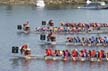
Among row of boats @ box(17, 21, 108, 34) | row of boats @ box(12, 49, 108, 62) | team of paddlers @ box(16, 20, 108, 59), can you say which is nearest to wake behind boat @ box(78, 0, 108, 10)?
team of paddlers @ box(16, 20, 108, 59)

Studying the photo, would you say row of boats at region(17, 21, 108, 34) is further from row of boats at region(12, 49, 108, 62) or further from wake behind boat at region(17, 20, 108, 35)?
row of boats at region(12, 49, 108, 62)

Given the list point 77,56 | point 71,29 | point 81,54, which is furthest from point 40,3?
point 81,54

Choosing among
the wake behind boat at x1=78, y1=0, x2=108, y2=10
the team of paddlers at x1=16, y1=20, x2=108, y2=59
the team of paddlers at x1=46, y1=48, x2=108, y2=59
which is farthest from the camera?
the wake behind boat at x1=78, y1=0, x2=108, y2=10

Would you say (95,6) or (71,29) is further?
(95,6)

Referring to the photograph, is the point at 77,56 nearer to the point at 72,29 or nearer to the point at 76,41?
the point at 76,41

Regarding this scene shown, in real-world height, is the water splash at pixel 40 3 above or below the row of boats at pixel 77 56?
below

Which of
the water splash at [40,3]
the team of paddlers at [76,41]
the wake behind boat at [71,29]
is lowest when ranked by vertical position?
the water splash at [40,3]

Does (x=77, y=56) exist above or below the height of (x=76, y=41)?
above

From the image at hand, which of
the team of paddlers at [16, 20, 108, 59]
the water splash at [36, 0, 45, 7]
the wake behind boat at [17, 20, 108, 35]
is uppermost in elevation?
the team of paddlers at [16, 20, 108, 59]

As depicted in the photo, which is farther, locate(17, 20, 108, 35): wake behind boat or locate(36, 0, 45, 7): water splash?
locate(36, 0, 45, 7): water splash

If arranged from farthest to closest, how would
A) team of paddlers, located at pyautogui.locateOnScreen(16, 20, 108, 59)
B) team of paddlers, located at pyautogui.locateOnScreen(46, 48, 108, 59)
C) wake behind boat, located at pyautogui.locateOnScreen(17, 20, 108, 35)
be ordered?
wake behind boat, located at pyautogui.locateOnScreen(17, 20, 108, 35)
team of paddlers, located at pyautogui.locateOnScreen(16, 20, 108, 59)
team of paddlers, located at pyautogui.locateOnScreen(46, 48, 108, 59)

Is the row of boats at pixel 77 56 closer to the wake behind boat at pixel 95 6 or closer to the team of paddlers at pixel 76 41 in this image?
the team of paddlers at pixel 76 41

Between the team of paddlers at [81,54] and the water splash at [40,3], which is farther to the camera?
the water splash at [40,3]

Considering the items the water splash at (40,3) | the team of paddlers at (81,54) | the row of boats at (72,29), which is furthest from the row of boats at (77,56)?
the water splash at (40,3)
